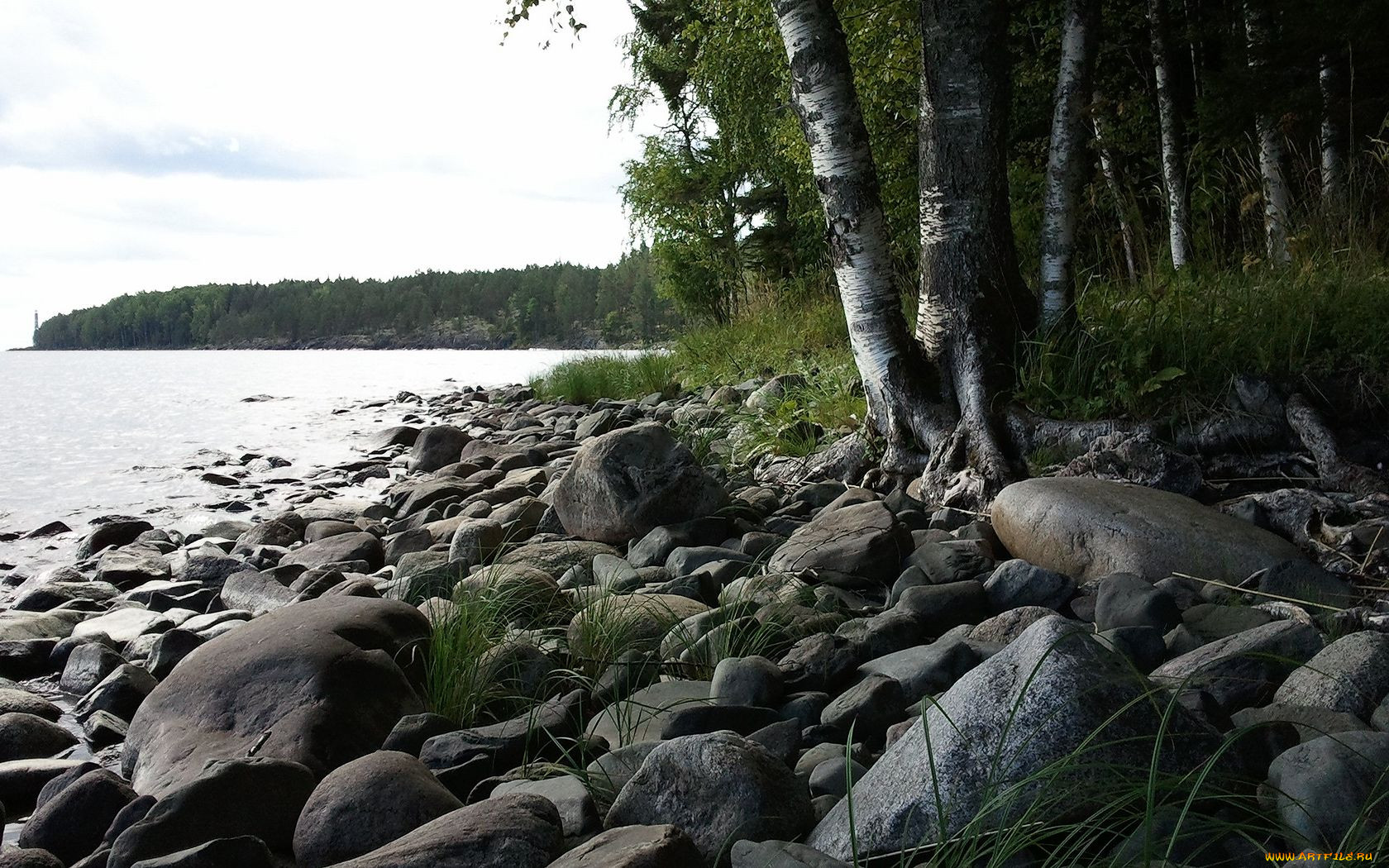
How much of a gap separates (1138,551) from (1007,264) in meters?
2.01

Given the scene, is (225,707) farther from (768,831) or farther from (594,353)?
(594,353)

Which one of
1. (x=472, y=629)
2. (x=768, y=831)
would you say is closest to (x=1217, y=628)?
(x=768, y=831)

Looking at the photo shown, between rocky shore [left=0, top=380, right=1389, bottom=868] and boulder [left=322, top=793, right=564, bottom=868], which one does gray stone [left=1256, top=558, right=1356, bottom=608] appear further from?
boulder [left=322, top=793, right=564, bottom=868]

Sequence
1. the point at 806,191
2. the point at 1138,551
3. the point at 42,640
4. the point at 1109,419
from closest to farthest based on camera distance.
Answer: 1. the point at 1138,551
2. the point at 42,640
3. the point at 1109,419
4. the point at 806,191

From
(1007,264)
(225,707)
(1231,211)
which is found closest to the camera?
(225,707)

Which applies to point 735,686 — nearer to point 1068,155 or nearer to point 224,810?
point 224,810

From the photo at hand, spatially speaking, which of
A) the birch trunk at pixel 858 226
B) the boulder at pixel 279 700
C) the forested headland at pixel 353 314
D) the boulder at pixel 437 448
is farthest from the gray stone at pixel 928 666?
the forested headland at pixel 353 314

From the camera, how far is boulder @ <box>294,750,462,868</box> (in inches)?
83.2

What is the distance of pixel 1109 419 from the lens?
461cm

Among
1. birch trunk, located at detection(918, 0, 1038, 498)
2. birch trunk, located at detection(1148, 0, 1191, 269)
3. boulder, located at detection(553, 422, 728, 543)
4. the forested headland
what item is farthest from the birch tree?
the forested headland

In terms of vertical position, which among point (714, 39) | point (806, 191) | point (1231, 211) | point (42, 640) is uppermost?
point (714, 39)

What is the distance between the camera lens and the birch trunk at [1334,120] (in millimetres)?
7371

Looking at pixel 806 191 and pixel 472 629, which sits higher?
pixel 806 191

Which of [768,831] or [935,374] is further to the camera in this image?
[935,374]
